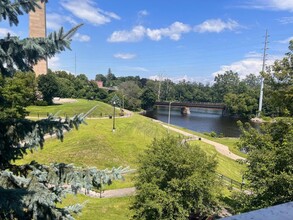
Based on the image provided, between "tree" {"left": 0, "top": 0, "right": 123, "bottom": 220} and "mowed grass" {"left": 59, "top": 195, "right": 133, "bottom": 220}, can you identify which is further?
"mowed grass" {"left": 59, "top": 195, "right": 133, "bottom": 220}

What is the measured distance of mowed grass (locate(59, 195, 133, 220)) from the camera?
17.0 metres

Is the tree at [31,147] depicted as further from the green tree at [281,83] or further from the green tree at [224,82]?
the green tree at [224,82]

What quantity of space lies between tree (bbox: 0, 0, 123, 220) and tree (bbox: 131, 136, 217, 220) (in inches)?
338

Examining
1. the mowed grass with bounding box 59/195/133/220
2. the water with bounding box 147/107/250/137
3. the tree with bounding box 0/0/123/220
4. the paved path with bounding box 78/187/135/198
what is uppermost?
the tree with bounding box 0/0/123/220

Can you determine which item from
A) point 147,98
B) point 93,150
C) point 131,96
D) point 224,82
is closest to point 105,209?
point 93,150

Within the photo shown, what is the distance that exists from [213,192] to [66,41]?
1270cm

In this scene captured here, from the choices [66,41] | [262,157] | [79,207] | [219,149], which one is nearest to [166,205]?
[262,157]

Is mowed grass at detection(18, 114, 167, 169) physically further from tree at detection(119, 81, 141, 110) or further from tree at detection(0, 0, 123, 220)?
tree at detection(119, 81, 141, 110)

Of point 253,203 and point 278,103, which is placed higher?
point 278,103

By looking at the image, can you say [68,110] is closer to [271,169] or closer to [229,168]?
[229,168]

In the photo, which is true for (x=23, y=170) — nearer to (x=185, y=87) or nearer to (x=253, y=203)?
(x=253, y=203)

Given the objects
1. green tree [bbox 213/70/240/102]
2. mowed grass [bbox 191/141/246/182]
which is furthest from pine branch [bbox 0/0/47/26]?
green tree [bbox 213/70/240/102]

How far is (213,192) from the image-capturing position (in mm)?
15703

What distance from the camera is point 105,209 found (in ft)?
59.7
